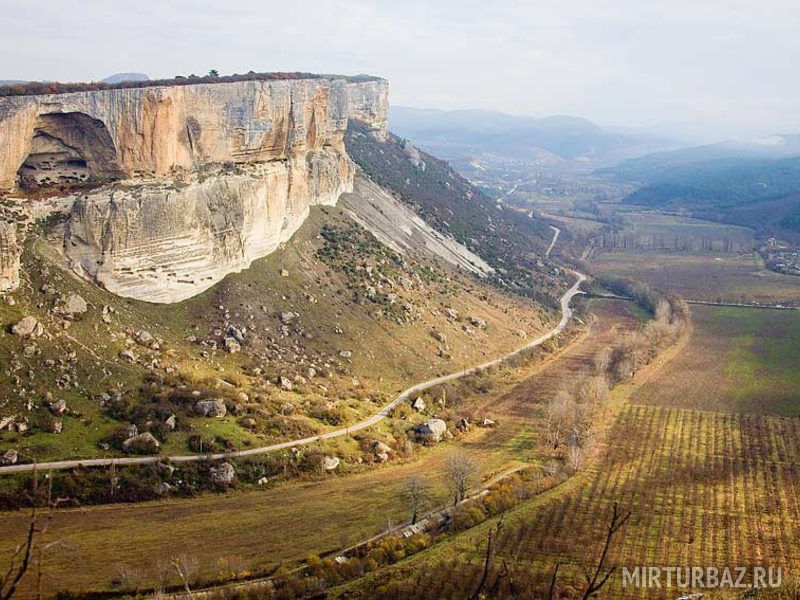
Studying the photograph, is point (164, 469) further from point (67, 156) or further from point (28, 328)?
point (67, 156)

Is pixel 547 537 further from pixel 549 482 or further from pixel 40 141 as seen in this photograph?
pixel 40 141

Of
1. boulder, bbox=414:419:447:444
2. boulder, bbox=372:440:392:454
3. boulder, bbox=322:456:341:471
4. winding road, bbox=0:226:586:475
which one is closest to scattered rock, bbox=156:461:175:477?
winding road, bbox=0:226:586:475

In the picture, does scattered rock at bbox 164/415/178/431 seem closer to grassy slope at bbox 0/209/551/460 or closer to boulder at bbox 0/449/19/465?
grassy slope at bbox 0/209/551/460

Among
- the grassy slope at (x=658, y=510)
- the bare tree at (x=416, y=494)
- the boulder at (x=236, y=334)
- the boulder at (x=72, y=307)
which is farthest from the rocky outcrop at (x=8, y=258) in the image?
the grassy slope at (x=658, y=510)

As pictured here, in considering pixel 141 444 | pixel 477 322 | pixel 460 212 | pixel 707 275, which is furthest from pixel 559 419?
pixel 707 275

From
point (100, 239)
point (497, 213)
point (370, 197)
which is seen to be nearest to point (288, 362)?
point (100, 239)

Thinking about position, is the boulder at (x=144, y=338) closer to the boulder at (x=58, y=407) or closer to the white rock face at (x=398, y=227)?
the boulder at (x=58, y=407)
